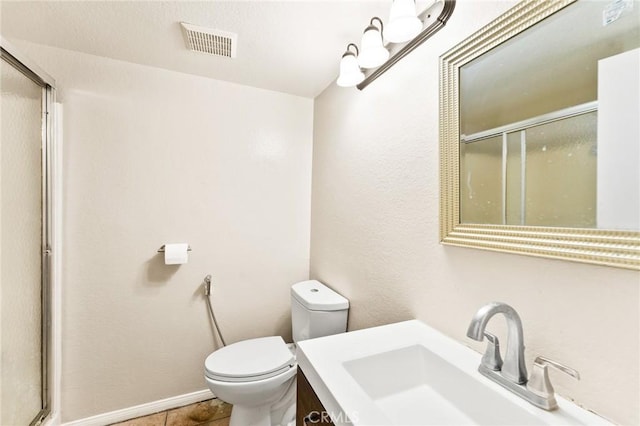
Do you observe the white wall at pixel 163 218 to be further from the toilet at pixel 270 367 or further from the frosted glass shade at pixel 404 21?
the frosted glass shade at pixel 404 21

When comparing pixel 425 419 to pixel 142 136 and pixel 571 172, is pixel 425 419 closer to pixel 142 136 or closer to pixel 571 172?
pixel 571 172

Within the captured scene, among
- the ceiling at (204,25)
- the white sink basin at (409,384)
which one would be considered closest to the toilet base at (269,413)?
the white sink basin at (409,384)

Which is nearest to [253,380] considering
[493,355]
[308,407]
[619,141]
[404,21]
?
[308,407]

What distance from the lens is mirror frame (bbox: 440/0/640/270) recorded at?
1.77ft

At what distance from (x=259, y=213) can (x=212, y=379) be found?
1009 millimetres

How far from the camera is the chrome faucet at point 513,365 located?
0.58m

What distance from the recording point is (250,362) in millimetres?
1357

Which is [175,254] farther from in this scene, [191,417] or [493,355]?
[493,355]

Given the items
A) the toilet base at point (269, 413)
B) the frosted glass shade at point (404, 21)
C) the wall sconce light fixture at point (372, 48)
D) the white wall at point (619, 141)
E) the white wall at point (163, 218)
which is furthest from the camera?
the white wall at point (163, 218)

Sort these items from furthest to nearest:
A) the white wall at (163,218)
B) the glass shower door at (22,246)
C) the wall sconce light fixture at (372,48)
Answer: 1. the white wall at (163,218)
2. the glass shower door at (22,246)
3. the wall sconce light fixture at (372,48)

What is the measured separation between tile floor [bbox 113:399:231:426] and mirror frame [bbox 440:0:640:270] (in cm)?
169

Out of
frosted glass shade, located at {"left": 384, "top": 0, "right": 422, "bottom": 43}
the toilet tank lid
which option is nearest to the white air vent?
frosted glass shade, located at {"left": 384, "top": 0, "right": 422, "bottom": 43}

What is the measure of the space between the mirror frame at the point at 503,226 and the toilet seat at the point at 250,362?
3.40 feet

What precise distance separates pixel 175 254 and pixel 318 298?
35.5 inches
